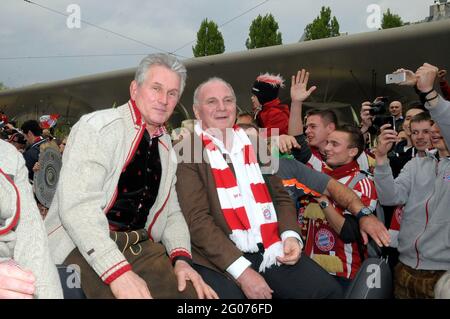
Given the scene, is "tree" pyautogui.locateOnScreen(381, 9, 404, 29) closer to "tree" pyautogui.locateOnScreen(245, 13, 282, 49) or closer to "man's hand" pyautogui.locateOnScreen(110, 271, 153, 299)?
"tree" pyautogui.locateOnScreen(245, 13, 282, 49)

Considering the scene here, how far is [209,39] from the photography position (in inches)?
1224

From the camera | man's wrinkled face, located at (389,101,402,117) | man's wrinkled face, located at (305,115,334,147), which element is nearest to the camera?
the camera

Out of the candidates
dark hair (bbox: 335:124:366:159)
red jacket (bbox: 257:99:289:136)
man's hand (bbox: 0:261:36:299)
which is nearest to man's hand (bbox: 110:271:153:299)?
man's hand (bbox: 0:261:36:299)

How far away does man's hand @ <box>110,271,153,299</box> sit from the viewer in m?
1.57

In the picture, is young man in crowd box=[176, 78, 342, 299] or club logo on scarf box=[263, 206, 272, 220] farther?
club logo on scarf box=[263, 206, 272, 220]

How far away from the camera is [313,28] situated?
2455 cm

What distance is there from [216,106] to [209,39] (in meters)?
29.9

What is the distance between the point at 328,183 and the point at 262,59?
8.97 meters

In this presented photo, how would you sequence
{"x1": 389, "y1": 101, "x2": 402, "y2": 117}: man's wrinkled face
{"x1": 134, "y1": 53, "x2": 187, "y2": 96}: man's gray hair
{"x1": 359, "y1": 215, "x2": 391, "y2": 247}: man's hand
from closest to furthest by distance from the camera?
{"x1": 134, "y1": 53, "x2": 187, "y2": 96}: man's gray hair → {"x1": 359, "y1": 215, "x2": 391, "y2": 247}: man's hand → {"x1": 389, "y1": 101, "x2": 402, "y2": 117}: man's wrinkled face

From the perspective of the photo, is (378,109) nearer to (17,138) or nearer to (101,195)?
(101,195)

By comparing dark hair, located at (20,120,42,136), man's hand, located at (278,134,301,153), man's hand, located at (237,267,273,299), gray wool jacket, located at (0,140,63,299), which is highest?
dark hair, located at (20,120,42,136)

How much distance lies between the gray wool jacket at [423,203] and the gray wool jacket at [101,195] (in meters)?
1.17

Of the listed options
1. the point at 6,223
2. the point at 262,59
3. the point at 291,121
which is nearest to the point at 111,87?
the point at 262,59

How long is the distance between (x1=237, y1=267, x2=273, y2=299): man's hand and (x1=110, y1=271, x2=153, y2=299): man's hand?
1.75 ft
